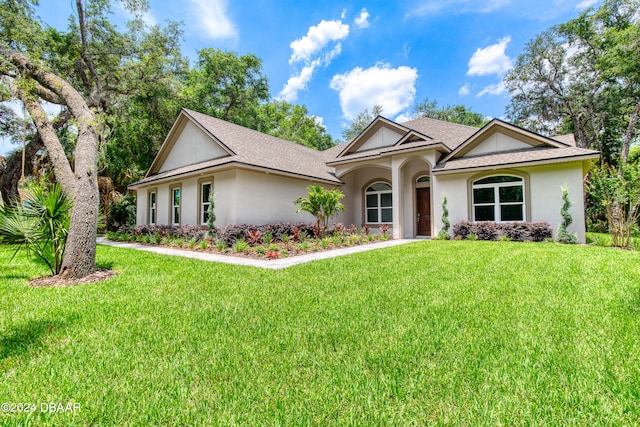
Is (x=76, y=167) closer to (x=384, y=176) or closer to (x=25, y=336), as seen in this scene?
(x=25, y=336)

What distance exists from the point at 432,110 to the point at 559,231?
3053 centimetres

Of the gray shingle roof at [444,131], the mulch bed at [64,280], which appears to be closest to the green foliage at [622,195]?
the gray shingle roof at [444,131]

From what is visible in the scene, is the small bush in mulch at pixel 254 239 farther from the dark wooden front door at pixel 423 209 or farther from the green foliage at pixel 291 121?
the green foliage at pixel 291 121

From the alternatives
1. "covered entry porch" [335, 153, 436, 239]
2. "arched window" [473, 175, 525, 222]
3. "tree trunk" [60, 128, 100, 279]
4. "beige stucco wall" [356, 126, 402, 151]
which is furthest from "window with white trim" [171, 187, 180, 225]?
"arched window" [473, 175, 525, 222]

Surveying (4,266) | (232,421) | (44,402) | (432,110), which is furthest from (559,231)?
(432,110)

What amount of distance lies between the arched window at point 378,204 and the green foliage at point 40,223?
1433cm

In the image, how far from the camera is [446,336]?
10.0ft

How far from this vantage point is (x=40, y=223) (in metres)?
5.91

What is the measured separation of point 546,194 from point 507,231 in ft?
6.83

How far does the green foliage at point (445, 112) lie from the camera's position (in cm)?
3738

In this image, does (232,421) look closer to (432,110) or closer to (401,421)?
(401,421)

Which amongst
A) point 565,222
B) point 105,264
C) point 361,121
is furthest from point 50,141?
point 361,121

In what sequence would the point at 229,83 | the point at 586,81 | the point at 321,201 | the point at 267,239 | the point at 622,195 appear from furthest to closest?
the point at 229,83, the point at 586,81, the point at 321,201, the point at 267,239, the point at 622,195

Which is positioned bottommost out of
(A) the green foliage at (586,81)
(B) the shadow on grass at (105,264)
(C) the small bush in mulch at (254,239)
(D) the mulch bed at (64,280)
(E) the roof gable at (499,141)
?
(D) the mulch bed at (64,280)
